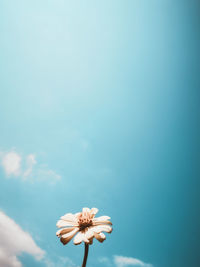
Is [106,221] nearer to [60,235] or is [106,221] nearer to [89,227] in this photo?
[89,227]

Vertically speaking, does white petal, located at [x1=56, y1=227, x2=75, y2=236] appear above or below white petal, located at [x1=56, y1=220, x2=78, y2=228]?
below

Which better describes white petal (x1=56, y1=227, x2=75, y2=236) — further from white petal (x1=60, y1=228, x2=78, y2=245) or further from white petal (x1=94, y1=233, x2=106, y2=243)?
white petal (x1=94, y1=233, x2=106, y2=243)

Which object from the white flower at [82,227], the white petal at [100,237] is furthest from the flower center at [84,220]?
the white petal at [100,237]

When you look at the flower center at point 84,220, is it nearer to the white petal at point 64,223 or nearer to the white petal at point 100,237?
the white petal at point 64,223

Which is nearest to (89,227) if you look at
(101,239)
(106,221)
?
(106,221)

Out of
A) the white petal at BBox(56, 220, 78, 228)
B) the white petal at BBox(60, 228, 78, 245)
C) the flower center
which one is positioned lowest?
the white petal at BBox(60, 228, 78, 245)

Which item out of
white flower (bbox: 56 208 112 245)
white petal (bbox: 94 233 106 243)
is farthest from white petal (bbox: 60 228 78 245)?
white petal (bbox: 94 233 106 243)

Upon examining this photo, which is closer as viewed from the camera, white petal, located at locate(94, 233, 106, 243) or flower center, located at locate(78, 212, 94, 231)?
white petal, located at locate(94, 233, 106, 243)

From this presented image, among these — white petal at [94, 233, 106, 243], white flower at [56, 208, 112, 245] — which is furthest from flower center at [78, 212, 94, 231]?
white petal at [94, 233, 106, 243]
